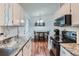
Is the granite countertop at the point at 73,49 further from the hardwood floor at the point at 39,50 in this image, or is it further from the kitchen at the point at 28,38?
the hardwood floor at the point at 39,50

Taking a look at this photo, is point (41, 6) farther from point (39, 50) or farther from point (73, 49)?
point (73, 49)

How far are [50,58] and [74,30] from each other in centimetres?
219

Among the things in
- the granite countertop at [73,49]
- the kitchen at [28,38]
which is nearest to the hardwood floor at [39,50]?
the kitchen at [28,38]

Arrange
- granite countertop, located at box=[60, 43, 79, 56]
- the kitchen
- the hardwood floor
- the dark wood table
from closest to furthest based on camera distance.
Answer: granite countertop, located at box=[60, 43, 79, 56] < the kitchen < the hardwood floor < the dark wood table

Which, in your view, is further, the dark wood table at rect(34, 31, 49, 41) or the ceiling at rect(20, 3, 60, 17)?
the dark wood table at rect(34, 31, 49, 41)

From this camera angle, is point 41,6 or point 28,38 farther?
point 41,6

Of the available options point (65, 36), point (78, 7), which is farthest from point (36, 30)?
point (78, 7)

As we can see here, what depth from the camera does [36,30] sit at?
33.8 feet

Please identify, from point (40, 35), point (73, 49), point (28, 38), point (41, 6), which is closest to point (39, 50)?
point (28, 38)

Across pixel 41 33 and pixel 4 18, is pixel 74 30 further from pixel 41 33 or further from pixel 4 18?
pixel 41 33

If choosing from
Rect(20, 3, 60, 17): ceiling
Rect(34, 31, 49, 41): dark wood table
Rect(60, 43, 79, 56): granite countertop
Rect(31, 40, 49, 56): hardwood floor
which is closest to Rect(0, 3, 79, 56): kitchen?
Rect(60, 43, 79, 56): granite countertop

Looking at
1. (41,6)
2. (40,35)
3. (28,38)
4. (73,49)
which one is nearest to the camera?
(73,49)

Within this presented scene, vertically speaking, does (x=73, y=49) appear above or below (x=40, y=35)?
above

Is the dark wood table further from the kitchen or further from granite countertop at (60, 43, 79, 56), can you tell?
granite countertop at (60, 43, 79, 56)
